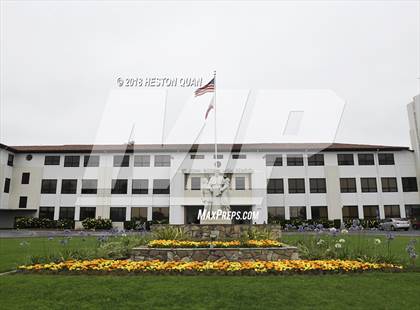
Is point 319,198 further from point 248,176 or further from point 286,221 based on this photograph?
point 248,176

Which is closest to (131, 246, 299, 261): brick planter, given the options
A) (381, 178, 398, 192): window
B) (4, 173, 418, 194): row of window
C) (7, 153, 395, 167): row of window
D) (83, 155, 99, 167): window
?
(4, 173, 418, 194): row of window

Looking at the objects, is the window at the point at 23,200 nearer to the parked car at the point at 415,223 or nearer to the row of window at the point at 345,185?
the row of window at the point at 345,185

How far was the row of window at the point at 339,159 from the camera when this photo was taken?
141ft

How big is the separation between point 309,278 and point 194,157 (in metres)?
33.0

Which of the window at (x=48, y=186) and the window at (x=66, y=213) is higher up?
the window at (x=48, y=186)

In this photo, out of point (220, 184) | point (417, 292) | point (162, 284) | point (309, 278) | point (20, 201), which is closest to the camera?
point (417, 292)

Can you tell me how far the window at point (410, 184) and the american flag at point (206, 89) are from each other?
3214 cm

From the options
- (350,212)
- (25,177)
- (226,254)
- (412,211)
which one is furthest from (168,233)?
(412,211)

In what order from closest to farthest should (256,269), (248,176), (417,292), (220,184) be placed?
(417,292) → (256,269) → (220,184) → (248,176)

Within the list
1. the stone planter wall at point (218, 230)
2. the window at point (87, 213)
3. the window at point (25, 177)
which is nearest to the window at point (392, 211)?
the stone planter wall at point (218, 230)

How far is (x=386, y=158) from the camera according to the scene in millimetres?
43156

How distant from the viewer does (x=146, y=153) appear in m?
42.9

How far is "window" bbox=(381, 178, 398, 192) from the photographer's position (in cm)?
4228

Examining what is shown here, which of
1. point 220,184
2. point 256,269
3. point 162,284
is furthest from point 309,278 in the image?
point 220,184
